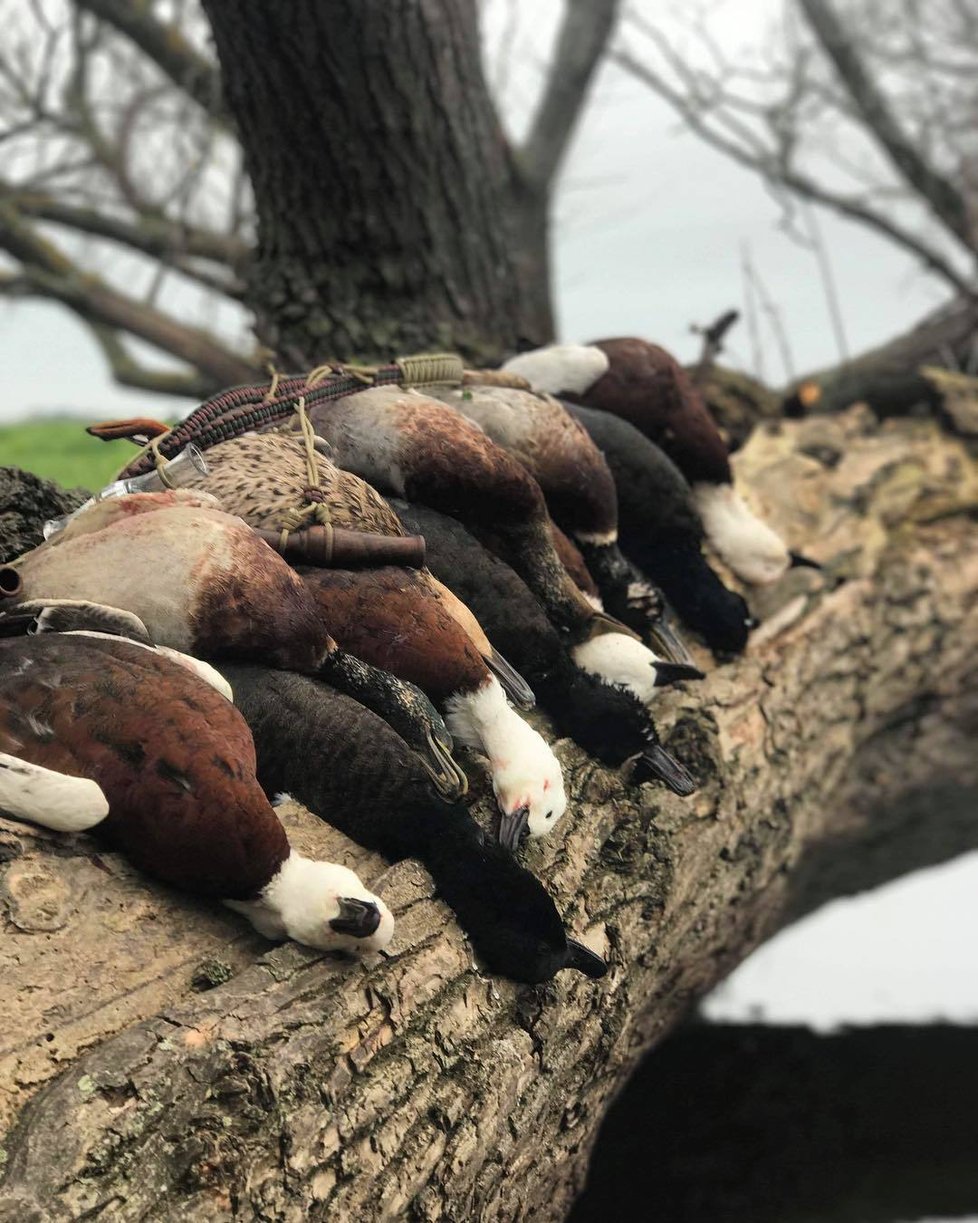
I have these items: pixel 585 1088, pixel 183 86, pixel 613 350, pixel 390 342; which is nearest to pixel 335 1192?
pixel 585 1088

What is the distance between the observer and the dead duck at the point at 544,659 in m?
2.45

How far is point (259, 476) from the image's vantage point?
233 centimetres

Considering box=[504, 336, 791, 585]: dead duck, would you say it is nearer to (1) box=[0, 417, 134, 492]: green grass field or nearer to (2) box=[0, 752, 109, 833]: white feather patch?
(2) box=[0, 752, 109, 833]: white feather patch

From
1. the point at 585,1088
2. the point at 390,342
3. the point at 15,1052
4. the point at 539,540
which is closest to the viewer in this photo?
the point at 15,1052

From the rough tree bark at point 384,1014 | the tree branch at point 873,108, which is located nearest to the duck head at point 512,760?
the rough tree bark at point 384,1014

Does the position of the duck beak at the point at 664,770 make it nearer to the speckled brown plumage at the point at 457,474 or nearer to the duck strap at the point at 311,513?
the speckled brown plumage at the point at 457,474

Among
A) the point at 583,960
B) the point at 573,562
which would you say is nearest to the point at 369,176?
the point at 573,562

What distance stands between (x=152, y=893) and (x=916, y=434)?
4.31 meters

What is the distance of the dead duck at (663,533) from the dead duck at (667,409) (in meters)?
0.16

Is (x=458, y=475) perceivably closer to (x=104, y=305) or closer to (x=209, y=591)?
(x=209, y=591)

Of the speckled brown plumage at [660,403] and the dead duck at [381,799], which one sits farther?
the speckled brown plumage at [660,403]

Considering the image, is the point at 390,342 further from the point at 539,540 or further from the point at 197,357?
the point at 197,357

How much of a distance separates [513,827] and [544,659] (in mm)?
495

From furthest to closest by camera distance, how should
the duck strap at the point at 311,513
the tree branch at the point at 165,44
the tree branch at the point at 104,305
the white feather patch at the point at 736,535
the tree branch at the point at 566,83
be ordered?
the tree branch at the point at 566,83, the tree branch at the point at 165,44, the tree branch at the point at 104,305, the white feather patch at the point at 736,535, the duck strap at the point at 311,513
